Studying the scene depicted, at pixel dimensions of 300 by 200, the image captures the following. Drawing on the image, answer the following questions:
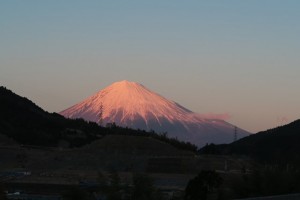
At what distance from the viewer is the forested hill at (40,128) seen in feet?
347

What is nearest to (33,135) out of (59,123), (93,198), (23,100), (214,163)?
(59,123)

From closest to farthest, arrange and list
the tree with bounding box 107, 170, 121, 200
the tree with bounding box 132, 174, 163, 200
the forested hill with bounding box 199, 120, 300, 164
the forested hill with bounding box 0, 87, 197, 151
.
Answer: the tree with bounding box 107, 170, 121, 200 → the tree with bounding box 132, 174, 163, 200 → the forested hill with bounding box 199, 120, 300, 164 → the forested hill with bounding box 0, 87, 197, 151

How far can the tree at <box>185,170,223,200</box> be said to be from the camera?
23.2 meters

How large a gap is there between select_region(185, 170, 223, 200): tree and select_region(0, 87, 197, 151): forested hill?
77.8 meters

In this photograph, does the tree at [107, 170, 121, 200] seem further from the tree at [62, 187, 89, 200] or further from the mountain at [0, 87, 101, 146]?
the mountain at [0, 87, 101, 146]

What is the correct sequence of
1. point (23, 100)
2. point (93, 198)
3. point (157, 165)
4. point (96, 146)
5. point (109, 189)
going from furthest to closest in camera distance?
point (23, 100) < point (96, 146) < point (157, 165) < point (93, 198) < point (109, 189)

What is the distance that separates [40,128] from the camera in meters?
114

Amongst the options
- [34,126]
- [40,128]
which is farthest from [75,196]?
[40,128]

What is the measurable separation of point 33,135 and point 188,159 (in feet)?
147

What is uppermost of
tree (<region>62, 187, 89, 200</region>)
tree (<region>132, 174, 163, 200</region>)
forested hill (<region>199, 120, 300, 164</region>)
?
forested hill (<region>199, 120, 300, 164</region>)

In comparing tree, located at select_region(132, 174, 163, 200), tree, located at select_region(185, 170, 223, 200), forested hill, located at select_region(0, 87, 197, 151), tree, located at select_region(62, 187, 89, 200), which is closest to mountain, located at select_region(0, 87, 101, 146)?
forested hill, located at select_region(0, 87, 197, 151)

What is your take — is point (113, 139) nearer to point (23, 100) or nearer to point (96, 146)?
point (96, 146)

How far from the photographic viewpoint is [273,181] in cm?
2303

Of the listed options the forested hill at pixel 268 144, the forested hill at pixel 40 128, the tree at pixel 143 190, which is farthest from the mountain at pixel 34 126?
the tree at pixel 143 190
